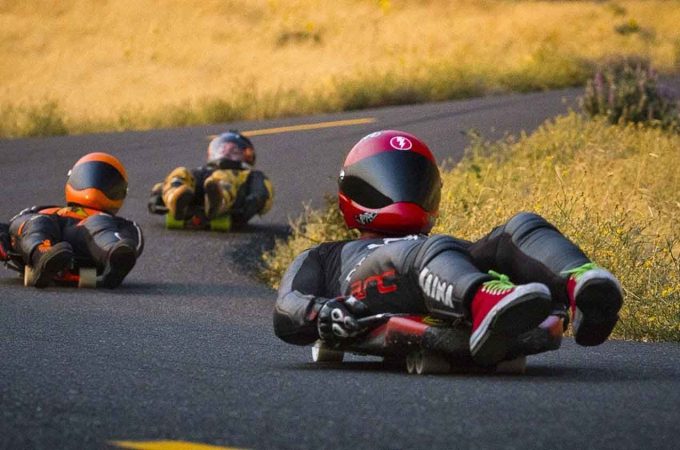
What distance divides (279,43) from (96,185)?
41.8 meters

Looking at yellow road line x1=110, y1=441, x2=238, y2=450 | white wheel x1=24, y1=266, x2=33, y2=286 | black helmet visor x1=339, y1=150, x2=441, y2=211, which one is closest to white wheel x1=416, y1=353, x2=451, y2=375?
black helmet visor x1=339, y1=150, x2=441, y2=211

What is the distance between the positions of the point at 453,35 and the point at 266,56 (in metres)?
6.09

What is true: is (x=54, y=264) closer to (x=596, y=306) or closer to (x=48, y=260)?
(x=48, y=260)

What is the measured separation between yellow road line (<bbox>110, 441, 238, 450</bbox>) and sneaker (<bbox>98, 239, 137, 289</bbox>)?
6.79m

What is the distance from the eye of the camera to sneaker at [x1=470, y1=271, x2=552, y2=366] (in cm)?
533

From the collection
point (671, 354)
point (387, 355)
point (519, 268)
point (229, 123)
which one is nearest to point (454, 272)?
point (519, 268)

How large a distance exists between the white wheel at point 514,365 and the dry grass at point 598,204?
8.26 ft

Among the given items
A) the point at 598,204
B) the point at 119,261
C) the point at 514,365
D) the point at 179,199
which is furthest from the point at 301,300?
the point at 179,199

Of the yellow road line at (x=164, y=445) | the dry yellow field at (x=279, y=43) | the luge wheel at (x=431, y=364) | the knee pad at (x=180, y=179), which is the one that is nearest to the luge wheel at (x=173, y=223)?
the knee pad at (x=180, y=179)

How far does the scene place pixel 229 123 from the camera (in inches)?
1062

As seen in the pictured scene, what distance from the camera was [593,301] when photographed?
5.53 metres

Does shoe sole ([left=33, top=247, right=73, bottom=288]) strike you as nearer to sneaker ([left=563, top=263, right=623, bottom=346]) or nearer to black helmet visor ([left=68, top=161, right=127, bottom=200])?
black helmet visor ([left=68, top=161, right=127, bottom=200])

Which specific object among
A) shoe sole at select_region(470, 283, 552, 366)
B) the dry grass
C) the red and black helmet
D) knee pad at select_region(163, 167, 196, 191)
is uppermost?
shoe sole at select_region(470, 283, 552, 366)

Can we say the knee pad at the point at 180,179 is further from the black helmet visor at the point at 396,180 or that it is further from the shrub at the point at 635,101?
the black helmet visor at the point at 396,180
